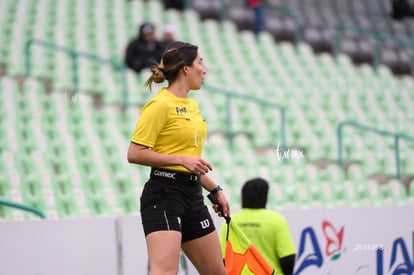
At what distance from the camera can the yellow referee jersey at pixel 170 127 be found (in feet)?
18.3

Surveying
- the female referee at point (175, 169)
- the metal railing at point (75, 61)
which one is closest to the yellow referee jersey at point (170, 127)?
the female referee at point (175, 169)

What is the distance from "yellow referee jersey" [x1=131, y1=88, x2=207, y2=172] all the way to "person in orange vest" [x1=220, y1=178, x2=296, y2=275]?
60.3 inches

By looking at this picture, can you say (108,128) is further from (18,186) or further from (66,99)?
(18,186)

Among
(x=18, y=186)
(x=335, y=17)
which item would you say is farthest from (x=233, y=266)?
(x=335, y=17)

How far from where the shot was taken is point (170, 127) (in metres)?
5.65

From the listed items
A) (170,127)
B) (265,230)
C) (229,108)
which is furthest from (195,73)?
(229,108)

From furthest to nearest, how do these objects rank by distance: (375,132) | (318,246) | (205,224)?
(375,132)
(318,246)
(205,224)

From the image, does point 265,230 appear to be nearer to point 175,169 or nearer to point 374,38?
point 175,169

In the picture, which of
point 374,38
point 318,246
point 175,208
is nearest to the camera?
point 175,208

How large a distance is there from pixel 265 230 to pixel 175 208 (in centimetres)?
177

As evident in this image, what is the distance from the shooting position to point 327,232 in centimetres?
879

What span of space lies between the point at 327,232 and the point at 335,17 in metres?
14.8

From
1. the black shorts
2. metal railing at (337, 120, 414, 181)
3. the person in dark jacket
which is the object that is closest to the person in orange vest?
the black shorts

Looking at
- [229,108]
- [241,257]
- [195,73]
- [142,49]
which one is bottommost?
[241,257]
